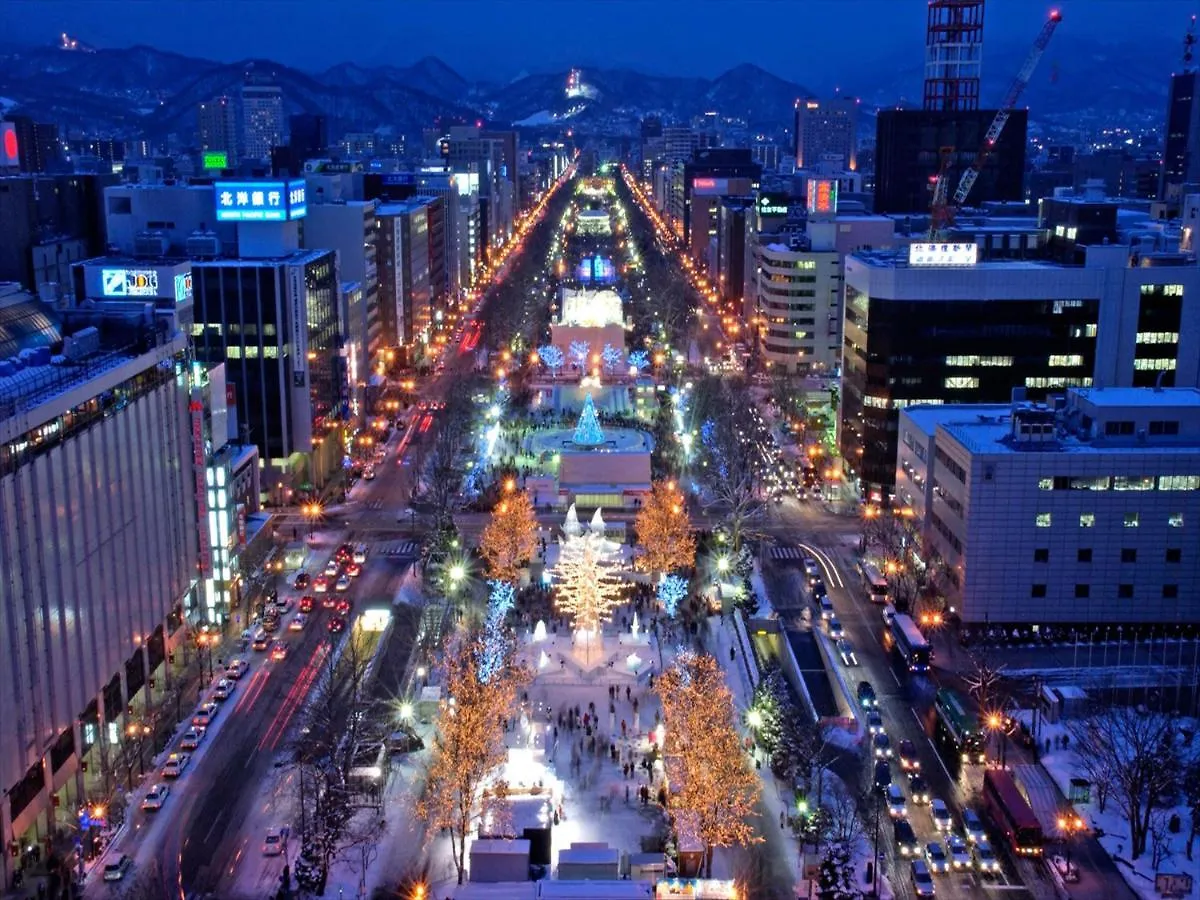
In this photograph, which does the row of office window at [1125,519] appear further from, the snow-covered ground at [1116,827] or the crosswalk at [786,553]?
the crosswalk at [786,553]

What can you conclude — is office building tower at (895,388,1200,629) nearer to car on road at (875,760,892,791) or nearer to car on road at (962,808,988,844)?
car on road at (875,760,892,791)

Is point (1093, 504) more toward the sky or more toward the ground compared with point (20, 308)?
more toward the ground

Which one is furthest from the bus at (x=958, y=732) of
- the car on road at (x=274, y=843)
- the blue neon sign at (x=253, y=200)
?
the blue neon sign at (x=253, y=200)

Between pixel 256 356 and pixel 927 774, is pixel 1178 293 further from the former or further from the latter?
pixel 256 356

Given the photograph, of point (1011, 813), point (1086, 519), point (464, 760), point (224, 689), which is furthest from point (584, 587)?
point (1086, 519)

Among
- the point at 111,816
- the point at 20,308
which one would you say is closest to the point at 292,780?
the point at 111,816
